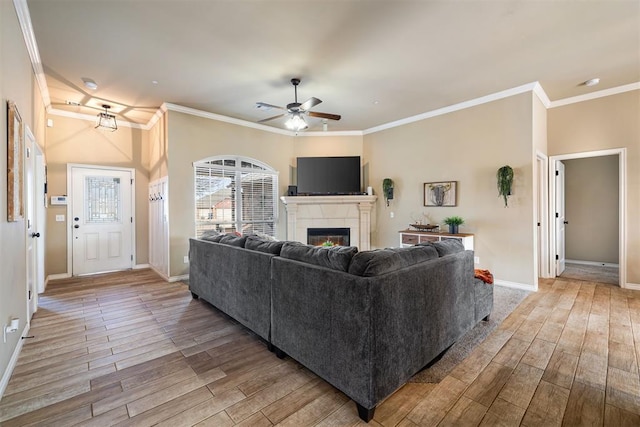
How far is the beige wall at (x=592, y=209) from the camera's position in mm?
5711

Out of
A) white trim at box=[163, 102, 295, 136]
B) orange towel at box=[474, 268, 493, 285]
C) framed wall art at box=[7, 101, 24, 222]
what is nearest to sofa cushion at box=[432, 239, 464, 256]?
orange towel at box=[474, 268, 493, 285]

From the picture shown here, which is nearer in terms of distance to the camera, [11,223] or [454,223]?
[11,223]

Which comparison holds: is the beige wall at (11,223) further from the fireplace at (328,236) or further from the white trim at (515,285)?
the white trim at (515,285)

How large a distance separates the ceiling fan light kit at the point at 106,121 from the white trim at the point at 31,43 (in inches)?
33.4

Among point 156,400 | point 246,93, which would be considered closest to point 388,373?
point 156,400

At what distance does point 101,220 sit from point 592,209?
9.80 metres

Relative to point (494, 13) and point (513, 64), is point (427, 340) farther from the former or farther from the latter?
point (513, 64)

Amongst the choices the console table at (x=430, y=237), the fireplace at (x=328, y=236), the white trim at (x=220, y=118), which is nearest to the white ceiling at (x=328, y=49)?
the white trim at (x=220, y=118)

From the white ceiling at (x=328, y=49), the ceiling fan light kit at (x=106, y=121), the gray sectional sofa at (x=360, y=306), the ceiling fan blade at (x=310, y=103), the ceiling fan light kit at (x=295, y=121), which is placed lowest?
the gray sectional sofa at (x=360, y=306)

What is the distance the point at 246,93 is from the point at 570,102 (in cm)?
520

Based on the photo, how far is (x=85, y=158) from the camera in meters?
5.29

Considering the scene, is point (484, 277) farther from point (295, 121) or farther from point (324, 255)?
point (295, 121)

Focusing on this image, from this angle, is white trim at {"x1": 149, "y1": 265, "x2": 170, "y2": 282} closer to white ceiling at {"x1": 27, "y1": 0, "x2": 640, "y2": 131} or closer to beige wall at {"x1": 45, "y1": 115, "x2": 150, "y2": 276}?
beige wall at {"x1": 45, "y1": 115, "x2": 150, "y2": 276}

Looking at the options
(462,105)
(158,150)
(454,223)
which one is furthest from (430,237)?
(158,150)
